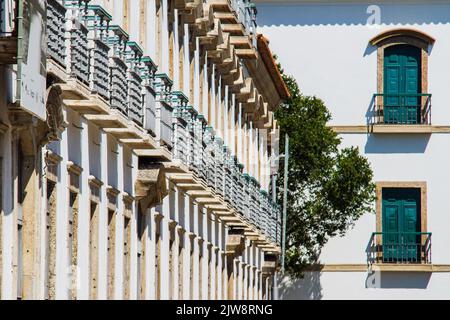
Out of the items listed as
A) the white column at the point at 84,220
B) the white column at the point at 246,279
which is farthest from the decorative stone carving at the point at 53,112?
the white column at the point at 246,279

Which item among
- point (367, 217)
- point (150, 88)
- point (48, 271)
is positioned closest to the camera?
point (48, 271)

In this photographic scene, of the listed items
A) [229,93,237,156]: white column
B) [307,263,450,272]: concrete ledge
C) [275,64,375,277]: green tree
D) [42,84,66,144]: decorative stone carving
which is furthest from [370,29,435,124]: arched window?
[42,84,66,144]: decorative stone carving

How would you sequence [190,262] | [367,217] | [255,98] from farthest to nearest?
[367,217] → [255,98] → [190,262]

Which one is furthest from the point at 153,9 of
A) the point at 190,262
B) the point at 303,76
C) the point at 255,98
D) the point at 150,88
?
the point at 303,76

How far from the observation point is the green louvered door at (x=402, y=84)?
5838 centimetres

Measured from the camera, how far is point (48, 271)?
21000mm

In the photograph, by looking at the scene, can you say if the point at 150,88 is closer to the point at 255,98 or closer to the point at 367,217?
the point at 255,98

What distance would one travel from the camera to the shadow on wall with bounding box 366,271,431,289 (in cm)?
5741

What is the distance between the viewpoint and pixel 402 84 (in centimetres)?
5847

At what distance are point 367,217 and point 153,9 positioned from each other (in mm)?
29645

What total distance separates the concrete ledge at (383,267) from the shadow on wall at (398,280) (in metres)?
0.21

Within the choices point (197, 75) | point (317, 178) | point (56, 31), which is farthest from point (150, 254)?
point (317, 178)

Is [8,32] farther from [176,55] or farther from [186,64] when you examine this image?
[186,64]

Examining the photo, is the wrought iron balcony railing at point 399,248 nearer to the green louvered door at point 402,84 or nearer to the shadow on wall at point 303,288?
the shadow on wall at point 303,288
